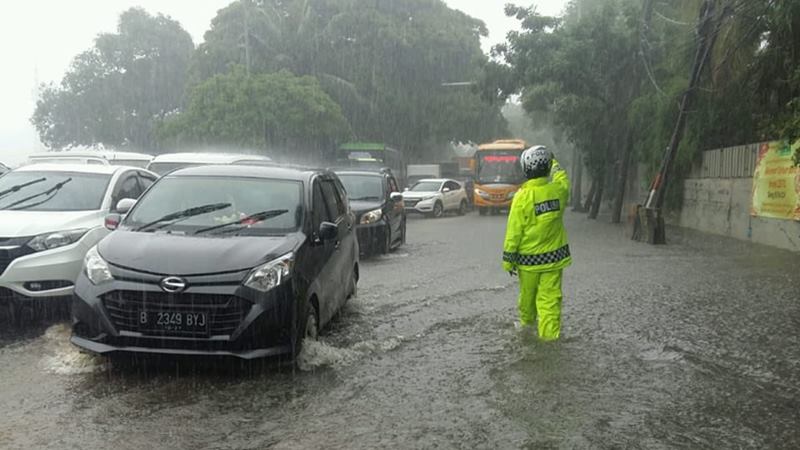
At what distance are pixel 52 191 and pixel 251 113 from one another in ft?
77.4

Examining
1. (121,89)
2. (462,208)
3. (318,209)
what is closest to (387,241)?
(318,209)

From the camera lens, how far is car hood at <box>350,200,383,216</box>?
552 inches

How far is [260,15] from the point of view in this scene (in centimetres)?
4306

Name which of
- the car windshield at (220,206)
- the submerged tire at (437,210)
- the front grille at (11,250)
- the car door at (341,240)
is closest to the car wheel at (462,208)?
the submerged tire at (437,210)

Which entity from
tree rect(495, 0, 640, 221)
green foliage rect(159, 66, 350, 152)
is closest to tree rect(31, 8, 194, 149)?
green foliage rect(159, 66, 350, 152)

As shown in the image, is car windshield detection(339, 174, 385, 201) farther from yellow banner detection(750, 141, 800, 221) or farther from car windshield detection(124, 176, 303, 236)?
car windshield detection(124, 176, 303, 236)

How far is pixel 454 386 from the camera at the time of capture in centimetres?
576

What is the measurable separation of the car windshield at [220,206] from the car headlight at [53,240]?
123 centimetres

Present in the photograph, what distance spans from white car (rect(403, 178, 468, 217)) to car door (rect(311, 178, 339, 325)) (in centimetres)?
2208

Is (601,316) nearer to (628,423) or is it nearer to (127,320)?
(628,423)

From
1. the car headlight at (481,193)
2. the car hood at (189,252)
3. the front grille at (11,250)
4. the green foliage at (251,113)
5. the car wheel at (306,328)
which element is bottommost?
the car headlight at (481,193)

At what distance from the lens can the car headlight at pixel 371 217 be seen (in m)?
14.1

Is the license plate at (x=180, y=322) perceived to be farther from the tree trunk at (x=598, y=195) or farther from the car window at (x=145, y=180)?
the tree trunk at (x=598, y=195)

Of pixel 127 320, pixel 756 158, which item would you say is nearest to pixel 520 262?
pixel 127 320
